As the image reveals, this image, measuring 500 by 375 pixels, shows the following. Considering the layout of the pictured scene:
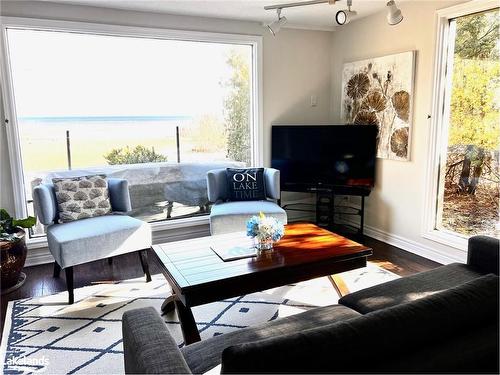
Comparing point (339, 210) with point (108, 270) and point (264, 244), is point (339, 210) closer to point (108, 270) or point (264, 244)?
point (264, 244)

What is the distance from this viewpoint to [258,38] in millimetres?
4266

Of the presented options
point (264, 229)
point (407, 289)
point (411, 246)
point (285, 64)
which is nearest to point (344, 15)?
point (285, 64)

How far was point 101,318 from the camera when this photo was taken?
2.61 m

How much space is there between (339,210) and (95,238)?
2959mm

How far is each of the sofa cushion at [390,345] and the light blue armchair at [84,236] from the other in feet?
7.43

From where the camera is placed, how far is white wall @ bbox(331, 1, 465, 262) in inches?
137

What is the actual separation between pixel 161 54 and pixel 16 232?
7.26 ft

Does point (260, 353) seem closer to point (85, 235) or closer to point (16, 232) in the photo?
point (85, 235)

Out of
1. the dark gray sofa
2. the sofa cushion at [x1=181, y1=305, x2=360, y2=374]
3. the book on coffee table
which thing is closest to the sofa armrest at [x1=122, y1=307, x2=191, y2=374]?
the dark gray sofa

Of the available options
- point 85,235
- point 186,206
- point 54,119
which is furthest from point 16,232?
point 186,206

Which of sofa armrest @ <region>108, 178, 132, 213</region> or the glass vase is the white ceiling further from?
the glass vase

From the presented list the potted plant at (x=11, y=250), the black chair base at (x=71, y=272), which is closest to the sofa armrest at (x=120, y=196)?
the black chair base at (x=71, y=272)

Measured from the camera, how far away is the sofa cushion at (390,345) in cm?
87

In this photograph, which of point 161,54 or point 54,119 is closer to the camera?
point 54,119
